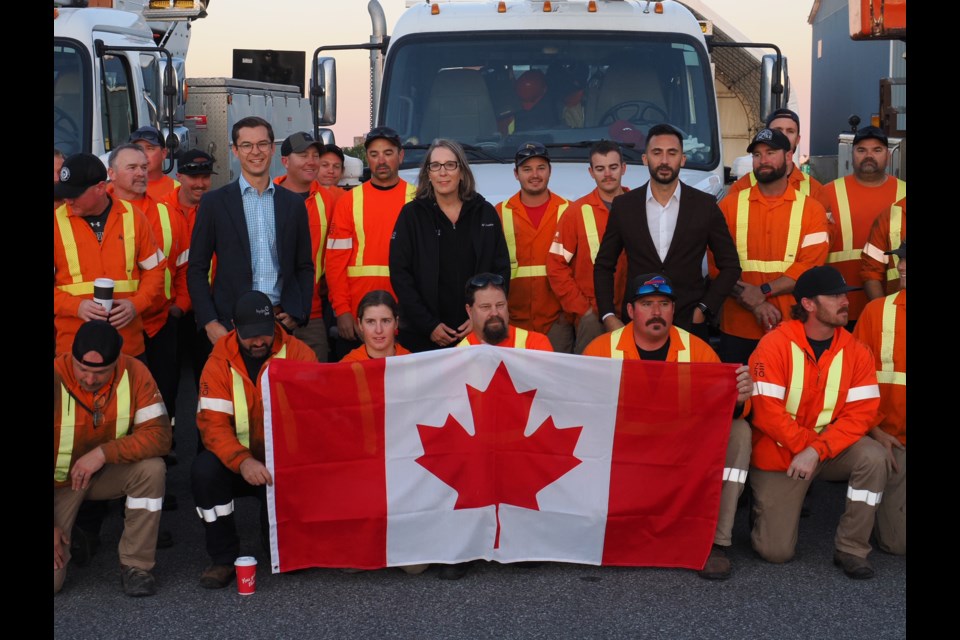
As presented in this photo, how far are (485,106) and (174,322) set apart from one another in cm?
265

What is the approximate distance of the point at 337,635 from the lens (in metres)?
5.55

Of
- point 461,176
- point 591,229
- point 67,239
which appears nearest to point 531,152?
point 591,229

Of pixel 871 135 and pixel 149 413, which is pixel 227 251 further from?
pixel 871 135

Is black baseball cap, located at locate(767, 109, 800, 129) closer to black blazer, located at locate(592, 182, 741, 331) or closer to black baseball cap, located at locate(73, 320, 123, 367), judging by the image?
black blazer, located at locate(592, 182, 741, 331)

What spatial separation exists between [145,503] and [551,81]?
174 inches

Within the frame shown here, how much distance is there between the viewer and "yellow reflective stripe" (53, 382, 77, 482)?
619 centimetres

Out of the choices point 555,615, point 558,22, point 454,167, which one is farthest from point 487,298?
point 558,22

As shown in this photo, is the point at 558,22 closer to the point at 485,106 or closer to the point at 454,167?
the point at 485,106

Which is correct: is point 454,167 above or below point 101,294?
above

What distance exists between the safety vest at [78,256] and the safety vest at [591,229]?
8.54 ft

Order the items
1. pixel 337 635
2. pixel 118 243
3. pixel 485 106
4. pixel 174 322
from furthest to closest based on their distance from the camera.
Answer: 1. pixel 485 106
2. pixel 174 322
3. pixel 118 243
4. pixel 337 635

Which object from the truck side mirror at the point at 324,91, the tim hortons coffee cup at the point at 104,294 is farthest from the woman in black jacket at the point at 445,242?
the truck side mirror at the point at 324,91

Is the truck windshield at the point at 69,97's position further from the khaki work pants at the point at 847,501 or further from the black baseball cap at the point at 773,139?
the khaki work pants at the point at 847,501
